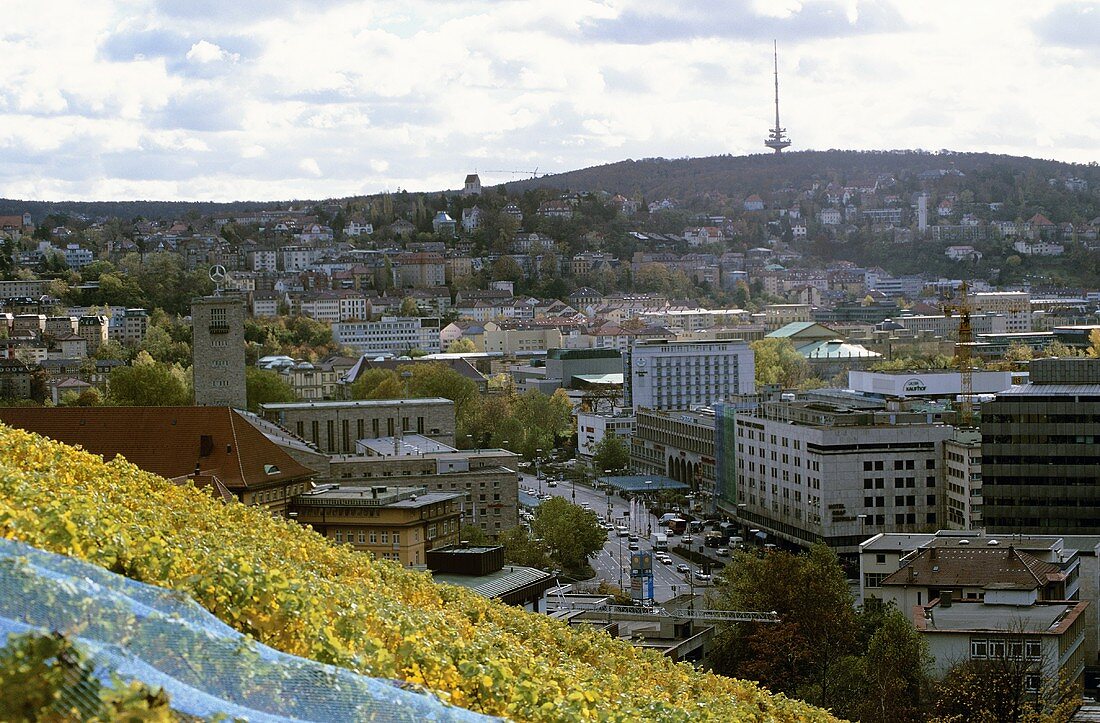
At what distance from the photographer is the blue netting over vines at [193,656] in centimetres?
805

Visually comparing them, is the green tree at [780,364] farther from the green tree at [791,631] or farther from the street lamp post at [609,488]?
the green tree at [791,631]

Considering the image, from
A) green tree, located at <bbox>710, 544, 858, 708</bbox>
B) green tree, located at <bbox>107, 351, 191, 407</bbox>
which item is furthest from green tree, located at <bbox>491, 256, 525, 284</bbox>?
green tree, located at <bbox>710, 544, 858, 708</bbox>

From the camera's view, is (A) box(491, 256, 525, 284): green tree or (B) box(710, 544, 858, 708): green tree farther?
(A) box(491, 256, 525, 284): green tree

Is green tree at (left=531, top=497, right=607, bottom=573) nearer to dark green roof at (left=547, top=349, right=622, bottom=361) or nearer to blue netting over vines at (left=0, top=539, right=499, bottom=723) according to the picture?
blue netting over vines at (left=0, top=539, right=499, bottom=723)

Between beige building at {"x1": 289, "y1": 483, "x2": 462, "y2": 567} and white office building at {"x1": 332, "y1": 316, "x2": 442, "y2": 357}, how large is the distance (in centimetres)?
7524

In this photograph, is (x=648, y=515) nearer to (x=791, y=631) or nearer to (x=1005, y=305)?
(x=791, y=631)

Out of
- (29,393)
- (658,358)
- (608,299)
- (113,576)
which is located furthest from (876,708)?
(608,299)

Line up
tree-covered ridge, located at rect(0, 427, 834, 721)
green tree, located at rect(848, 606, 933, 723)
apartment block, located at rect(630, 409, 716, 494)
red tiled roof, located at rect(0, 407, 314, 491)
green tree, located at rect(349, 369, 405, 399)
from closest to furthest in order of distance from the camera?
tree-covered ridge, located at rect(0, 427, 834, 721) → green tree, located at rect(848, 606, 933, 723) → red tiled roof, located at rect(0, 407, 314, 491) → apartment block, located at rect(630, 409, 716, 494) → green tree, located at rect(349, 369, 405, 399)

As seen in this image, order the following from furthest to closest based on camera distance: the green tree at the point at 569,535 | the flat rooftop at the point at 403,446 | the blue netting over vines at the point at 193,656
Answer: the flat rooftop at the point at 403,446, the green tree at the point at 569,535, the blue netting over vines at the point at 193,656

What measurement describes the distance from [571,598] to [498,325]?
82.5m

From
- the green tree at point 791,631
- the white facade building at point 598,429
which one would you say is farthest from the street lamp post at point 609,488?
the green tree at point 791,631

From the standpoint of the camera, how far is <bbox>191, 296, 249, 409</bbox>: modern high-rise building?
49.1 metres

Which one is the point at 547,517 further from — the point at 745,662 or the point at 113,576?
the point at 113,576

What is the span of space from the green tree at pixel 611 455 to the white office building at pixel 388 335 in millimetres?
45909
